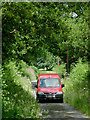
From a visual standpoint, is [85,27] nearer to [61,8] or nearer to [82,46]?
[82,46]

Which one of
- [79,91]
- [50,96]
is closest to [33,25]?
[79,91]

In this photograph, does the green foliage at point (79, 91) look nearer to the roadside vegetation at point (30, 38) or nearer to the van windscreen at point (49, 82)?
the roadside vegetation at point (30, 38)

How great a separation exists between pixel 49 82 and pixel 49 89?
4.69 feet

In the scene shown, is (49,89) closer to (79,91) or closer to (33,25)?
(79,91)

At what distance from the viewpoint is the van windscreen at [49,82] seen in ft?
52.0

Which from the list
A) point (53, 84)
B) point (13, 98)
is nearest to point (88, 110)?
point (13, 98)

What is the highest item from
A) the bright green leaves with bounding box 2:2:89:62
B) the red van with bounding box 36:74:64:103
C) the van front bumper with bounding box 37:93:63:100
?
the bright green leaves with bounding box 2:2:89:62

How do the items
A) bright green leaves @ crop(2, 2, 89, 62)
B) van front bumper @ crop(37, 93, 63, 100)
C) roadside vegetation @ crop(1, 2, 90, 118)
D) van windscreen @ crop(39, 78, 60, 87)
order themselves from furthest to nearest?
van windscreen @ crop(39, 78, 60, 87)
van front bumper @ crop(37, 93, 63, 100)
bright green leaves @ crop(2, 2, 89, 62)
roadside vegetation @ crop(1, 2, 90, 118)

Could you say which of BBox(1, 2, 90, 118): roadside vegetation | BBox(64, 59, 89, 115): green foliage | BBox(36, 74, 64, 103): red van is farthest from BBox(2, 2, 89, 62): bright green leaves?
BBox(64, 59, 89, 115): green foliage

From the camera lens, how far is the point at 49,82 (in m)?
16.4

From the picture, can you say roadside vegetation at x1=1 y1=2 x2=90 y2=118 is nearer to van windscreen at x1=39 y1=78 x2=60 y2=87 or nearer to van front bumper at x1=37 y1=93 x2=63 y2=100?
van front bumper at x1=37 y1=93 x2=63 y2=100

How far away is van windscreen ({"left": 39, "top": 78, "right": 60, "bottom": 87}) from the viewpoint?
52.0 ft

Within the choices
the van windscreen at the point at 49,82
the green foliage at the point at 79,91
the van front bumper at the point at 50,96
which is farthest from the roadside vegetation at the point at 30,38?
the van windscreen at the point at 49,82

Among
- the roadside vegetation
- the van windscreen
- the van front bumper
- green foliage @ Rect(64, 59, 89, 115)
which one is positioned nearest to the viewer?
the roadside vegetation
